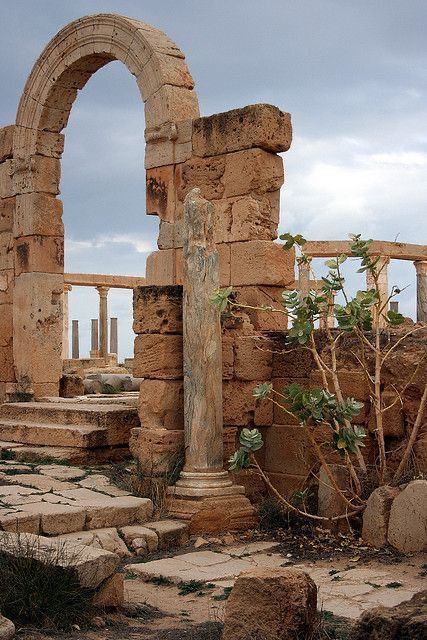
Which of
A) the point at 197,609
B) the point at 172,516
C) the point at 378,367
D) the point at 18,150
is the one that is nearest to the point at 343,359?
the point at 378,367

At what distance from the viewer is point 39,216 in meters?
12.5

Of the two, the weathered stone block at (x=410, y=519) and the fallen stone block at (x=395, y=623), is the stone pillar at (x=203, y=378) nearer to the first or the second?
the weathered stone block at (x=410, y=519)

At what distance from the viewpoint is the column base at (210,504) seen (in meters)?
7.92

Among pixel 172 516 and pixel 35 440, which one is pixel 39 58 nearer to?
pixel 35 440

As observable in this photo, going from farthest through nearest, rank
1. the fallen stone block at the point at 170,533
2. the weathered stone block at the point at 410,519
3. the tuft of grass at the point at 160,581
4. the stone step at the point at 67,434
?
the stone step at the point at 67,434
the fallen stone block at the point at 170,533
the weathered stone block at the point at 410,519
the tuft of grass at the point at 160,581

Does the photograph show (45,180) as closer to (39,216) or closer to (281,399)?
(39,216)

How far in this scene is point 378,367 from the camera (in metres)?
7.76

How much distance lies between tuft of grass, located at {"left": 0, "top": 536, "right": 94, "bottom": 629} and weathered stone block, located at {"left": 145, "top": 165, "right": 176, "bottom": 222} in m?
6.01

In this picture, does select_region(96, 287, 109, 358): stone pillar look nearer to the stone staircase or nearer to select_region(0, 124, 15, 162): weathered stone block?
select_region(0, 124, 15, 162): weathered stone block

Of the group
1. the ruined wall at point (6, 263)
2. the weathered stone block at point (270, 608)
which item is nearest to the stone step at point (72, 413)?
the ruined wall at point (6, 263)

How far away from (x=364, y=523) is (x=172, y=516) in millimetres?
1644

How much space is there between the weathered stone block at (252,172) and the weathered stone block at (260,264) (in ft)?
1.91

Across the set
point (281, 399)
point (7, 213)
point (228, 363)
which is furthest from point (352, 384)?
point (7, 213)

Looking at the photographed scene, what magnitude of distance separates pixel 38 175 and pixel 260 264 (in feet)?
14.5
